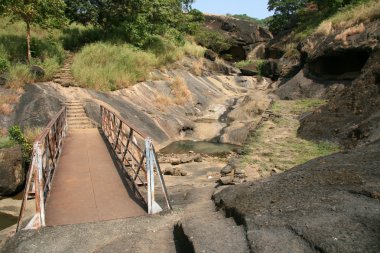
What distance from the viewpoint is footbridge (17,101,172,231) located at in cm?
554

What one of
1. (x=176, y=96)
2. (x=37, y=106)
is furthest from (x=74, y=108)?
(x=176, y=96)

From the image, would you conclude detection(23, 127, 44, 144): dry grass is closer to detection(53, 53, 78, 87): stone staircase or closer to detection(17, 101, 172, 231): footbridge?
detection(17, 101, 172, 231): footbridge

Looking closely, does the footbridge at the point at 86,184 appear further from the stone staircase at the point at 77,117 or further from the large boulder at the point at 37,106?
the stone staircase at the point at 77,117

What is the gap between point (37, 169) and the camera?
5402mm

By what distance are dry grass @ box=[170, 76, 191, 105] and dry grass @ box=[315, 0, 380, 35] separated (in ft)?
27.7

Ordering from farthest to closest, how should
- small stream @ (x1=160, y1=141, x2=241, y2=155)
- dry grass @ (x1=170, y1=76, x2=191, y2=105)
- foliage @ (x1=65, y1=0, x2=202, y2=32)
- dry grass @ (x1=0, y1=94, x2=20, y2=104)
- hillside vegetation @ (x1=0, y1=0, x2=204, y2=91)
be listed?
1. foliage @ (x1=65, y1=0, x2=202, y2=32)
2. dry grass @ (x1=170, y1=76, x2=191, y2=105)
3. hillside vegetation @ (x1=0, y1=0, x2=204, y2=91)
4. small stream @ (x1=160, y1=141, x2=241, y2=155)
5. dry grass @ (x1=0, y1=94, x2=20, y2=104)

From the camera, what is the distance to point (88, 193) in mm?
6840

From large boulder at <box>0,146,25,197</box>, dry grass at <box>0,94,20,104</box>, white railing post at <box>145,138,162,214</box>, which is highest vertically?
white railing post at <box>145,138,162,214</box>

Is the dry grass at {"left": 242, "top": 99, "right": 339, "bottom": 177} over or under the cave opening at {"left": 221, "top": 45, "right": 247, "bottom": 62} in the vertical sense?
under

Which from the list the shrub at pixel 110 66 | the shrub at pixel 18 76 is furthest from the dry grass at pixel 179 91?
the shrub at pixel 18 76

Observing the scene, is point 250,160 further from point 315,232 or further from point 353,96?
point 315,232

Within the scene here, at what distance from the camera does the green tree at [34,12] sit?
1711 centimetres

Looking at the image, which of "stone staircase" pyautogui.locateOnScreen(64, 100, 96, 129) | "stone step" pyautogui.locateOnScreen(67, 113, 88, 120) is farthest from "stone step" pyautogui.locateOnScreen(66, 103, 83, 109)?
"stone step" pyautogui.locateOnScreen(67, 113, 88, 120)

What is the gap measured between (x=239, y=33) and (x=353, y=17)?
2663 cm
